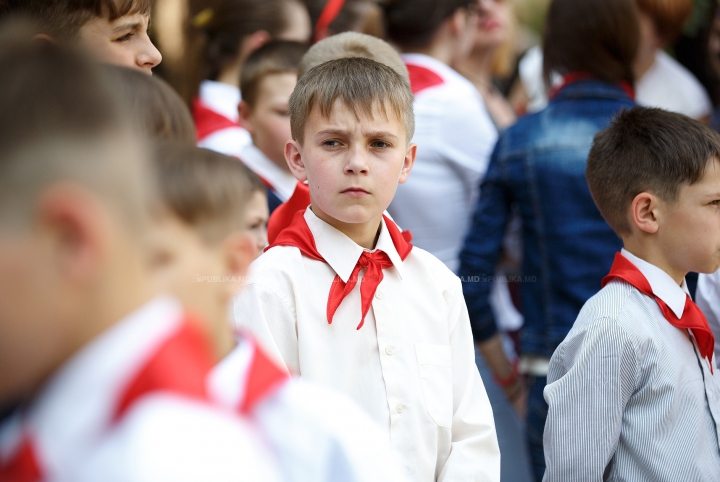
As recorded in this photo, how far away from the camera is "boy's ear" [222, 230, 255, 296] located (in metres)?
1.36

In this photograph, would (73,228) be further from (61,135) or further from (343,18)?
(343,18)

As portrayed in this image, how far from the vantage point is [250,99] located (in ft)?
Answer: 10.5

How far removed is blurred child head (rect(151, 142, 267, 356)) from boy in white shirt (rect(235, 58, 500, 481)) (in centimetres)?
63

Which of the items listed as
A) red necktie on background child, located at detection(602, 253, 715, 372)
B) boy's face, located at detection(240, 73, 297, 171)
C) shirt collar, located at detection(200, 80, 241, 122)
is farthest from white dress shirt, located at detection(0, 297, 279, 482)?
shirt collar, located at detection(200, 80, 241, 122)

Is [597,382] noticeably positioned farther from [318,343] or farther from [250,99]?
[250,99]

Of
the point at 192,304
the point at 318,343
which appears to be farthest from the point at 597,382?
the point at 192,304

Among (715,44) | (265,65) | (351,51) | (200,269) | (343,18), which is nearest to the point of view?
(200,269)

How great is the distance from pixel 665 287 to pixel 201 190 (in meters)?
1.47

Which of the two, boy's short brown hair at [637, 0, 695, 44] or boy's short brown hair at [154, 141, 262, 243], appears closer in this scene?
boy's short brown hair at [154, 141, 262, 243]

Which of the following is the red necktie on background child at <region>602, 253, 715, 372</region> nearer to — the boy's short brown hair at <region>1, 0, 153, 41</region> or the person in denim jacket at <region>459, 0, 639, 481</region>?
the person in denim jacket at <region>459, 0, 639, 481</region>

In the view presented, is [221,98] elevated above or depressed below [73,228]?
below

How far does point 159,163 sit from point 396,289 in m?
0.95

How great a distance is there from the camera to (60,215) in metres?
0.87

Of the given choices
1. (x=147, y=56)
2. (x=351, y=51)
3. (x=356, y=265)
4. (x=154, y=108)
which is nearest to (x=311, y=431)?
(x=154, y=108)
